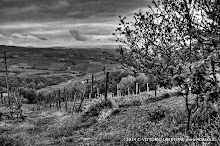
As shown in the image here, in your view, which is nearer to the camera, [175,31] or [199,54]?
[199,54]

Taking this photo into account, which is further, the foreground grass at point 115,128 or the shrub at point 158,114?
the shrub at point 158,114

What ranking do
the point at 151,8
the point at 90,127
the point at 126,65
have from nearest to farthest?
the point at 151,8, the point at 126,65, the point at 90,127

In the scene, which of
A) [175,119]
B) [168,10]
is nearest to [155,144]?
[175,119]

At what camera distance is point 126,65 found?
7.85m

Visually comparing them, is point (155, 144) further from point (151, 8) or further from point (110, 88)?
point (110, 88)

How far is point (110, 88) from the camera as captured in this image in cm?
7669

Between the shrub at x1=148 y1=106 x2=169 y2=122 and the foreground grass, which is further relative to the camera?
the shrub at x1=148 y1=106 x2=169 y2=122

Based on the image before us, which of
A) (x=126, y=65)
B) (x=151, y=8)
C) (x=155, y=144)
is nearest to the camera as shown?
(x=155, y=144)

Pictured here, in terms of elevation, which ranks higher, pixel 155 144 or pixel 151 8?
pixel 151 8

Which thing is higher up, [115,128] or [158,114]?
[158,114]

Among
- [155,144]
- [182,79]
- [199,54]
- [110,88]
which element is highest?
[199,54]

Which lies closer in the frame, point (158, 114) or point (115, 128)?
point (158, 114)

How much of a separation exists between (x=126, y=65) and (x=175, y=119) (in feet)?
7.58

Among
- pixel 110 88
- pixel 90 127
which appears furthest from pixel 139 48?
pixel 110 88
